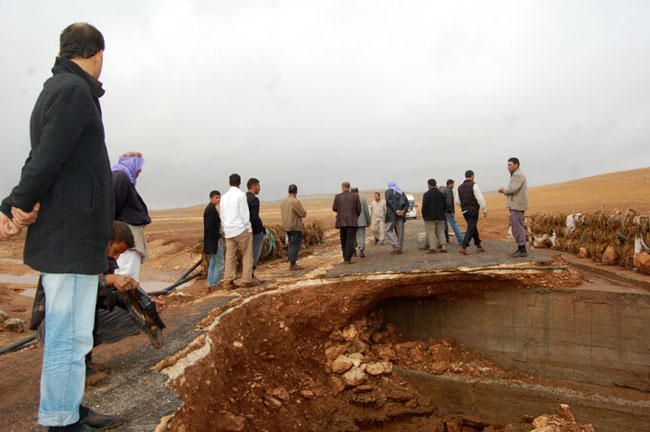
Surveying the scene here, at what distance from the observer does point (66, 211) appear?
2.13m

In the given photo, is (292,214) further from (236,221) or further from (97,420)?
(97,420)

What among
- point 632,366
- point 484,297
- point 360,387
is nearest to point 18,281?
point 360,387

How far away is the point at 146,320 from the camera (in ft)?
10.8

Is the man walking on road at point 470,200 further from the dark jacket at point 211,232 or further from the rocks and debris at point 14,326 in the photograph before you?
the rocks and debris at point 14,326

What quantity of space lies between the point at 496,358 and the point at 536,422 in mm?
1707

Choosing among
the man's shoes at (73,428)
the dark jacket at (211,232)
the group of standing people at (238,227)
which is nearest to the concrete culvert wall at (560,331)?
the group of standing people at (238,227)

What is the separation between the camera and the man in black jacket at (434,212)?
9.02 m

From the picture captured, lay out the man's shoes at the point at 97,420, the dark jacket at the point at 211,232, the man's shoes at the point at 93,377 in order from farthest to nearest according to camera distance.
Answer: the dark jacket at the point at 211,232, the man's shoes at the point at 93,377, the man's shoes at the point at 97,420

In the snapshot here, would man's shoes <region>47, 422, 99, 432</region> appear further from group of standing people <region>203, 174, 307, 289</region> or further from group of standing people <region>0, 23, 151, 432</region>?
group of standing people <region>203, 174, 307, 289</region>

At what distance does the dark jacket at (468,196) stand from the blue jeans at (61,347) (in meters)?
8.00

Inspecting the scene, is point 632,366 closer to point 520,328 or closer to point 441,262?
point 520,328

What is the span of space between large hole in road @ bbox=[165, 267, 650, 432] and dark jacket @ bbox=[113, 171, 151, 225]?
67.2 inches

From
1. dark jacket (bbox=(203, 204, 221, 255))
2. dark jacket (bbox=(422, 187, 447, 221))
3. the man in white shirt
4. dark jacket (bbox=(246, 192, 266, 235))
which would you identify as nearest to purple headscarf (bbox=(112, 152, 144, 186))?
the man in white shirt

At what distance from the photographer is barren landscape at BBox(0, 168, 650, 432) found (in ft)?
17.3
